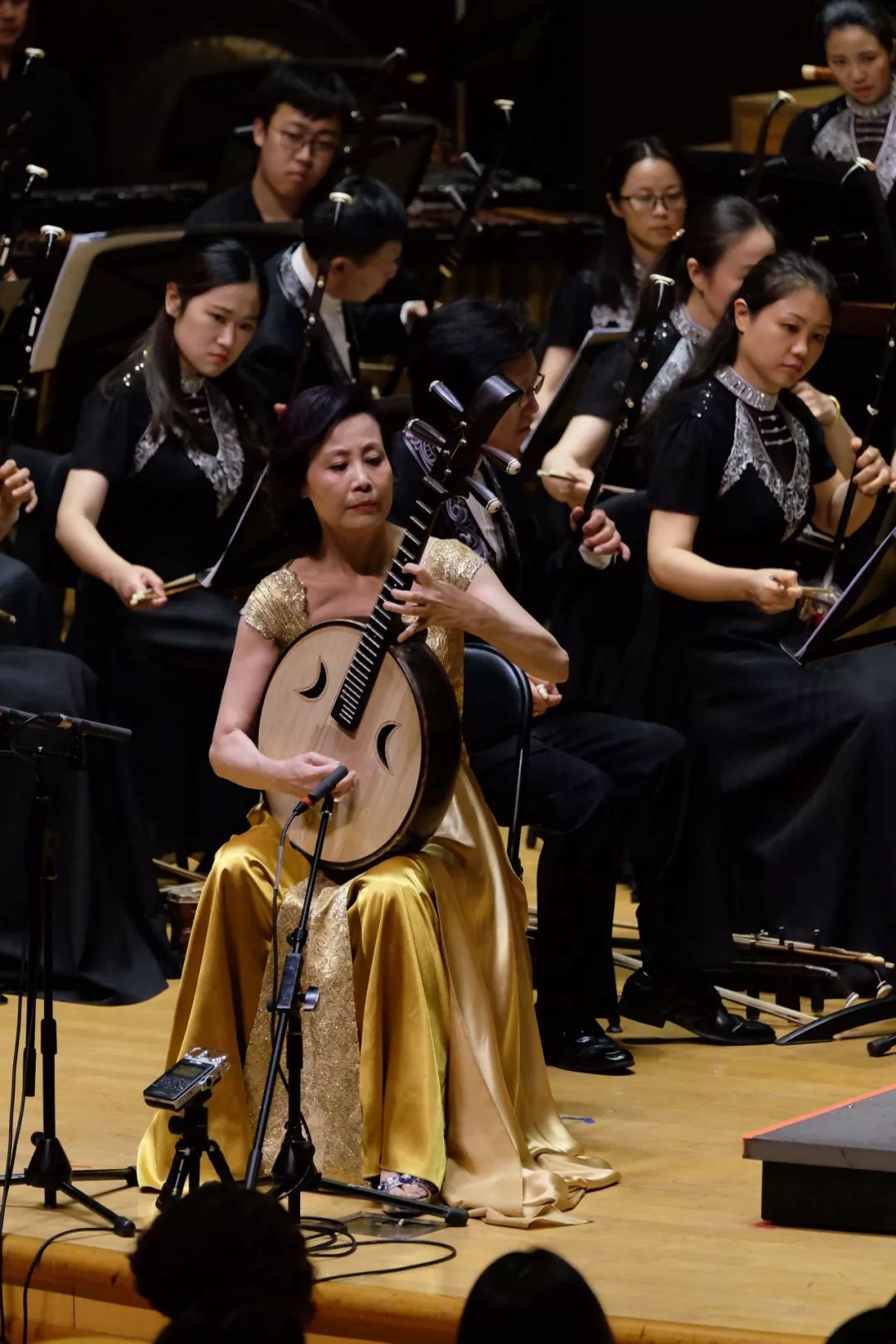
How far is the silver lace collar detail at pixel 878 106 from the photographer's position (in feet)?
19.3

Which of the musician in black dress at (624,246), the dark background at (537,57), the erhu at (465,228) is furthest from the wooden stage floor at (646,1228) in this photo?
the dark background at (537,57)

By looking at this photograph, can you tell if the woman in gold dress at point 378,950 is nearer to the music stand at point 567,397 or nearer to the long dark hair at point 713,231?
the music stand at point 567,397

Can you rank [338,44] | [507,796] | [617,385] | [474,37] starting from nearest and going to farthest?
[507,796]
[617,385]
[474,37]
[338,44]

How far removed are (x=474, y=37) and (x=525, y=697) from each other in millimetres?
3676

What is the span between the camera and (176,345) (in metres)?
4.79

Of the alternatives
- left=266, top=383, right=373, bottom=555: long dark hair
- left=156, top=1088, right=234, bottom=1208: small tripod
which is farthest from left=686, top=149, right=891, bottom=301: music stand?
left=156, top=1088, right=234, bottom=1208: small tripod

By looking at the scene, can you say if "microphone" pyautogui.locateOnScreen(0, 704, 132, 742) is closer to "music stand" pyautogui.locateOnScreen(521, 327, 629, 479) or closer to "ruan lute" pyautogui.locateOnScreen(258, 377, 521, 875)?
"ruan lute" pyautogui.locateOnScreen(258, 377, 521, 875)

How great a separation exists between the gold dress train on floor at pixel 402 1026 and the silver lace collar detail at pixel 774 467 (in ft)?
3.33

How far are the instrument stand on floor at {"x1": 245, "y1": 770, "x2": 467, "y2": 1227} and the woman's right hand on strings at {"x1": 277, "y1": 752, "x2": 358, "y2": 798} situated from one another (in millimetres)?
69

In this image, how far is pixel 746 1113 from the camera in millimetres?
3803

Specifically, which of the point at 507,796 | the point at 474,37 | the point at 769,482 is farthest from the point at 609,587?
the point at 474,37

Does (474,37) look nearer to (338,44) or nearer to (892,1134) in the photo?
(338,44)

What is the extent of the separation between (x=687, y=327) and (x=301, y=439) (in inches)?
70.4

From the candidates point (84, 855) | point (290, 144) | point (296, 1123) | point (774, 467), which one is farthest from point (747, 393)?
point (296, 1123)
